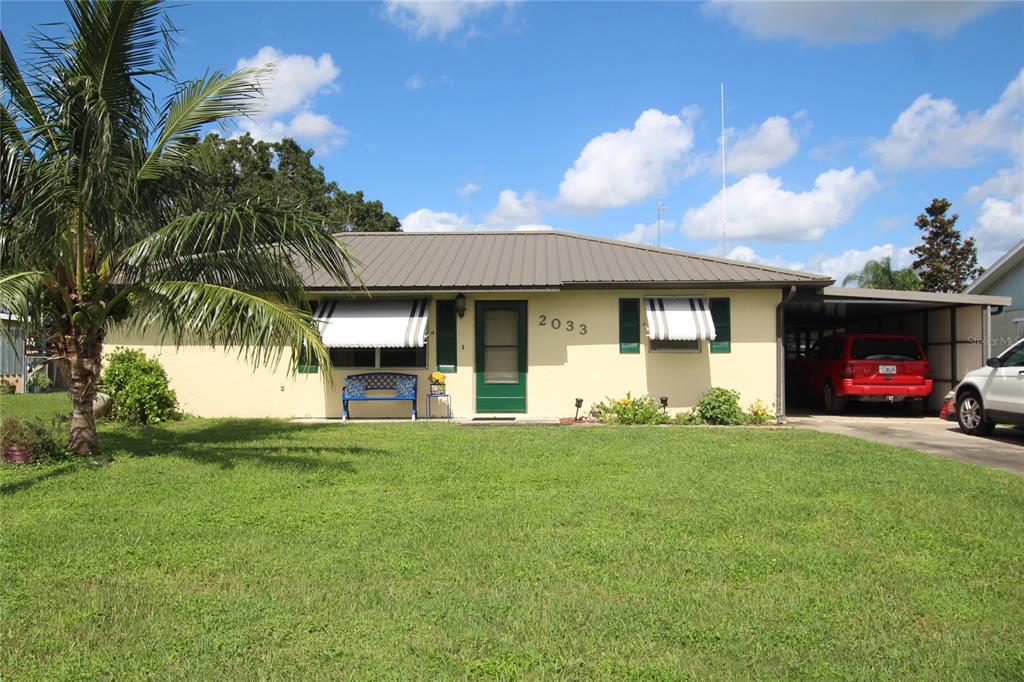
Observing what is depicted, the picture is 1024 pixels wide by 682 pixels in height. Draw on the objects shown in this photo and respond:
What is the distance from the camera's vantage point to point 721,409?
1273cm

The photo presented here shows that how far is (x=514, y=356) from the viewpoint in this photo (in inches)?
546

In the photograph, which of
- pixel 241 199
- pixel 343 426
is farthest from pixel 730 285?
pixel 241 199

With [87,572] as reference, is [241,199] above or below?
above

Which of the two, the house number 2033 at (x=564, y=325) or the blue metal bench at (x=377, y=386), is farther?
the house number 2033 at (x=564, y=325)

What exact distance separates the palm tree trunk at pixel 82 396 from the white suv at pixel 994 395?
13161 millimetres

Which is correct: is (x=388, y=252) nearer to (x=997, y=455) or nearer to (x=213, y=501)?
(x=213, y=501)

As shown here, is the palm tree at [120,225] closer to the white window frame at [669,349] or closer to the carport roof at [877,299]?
the white window frame at [669,349]

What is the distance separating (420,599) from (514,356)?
9.78 meters

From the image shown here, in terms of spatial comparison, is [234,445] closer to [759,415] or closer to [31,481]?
[31,481]

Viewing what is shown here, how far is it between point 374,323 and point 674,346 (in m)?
5.75

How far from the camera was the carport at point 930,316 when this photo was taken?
13.6 meters

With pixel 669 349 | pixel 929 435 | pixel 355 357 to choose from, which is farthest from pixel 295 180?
pixel 929 435

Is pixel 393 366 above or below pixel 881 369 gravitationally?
above

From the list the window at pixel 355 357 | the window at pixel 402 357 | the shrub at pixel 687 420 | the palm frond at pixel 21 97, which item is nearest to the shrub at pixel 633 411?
the shrub at pixel 687 420
